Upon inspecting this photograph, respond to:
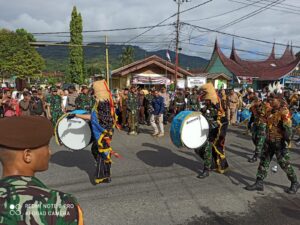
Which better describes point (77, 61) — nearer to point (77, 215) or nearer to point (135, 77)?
point (135, 77)

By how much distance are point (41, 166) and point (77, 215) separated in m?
0.32

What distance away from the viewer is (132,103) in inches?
426

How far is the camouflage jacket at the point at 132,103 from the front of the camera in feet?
35.3

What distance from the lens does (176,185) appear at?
528 centimetres

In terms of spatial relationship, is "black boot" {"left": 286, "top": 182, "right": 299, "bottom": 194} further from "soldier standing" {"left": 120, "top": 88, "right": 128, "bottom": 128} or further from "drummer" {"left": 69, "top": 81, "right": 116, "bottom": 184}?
"soldier standing" {"left": 120, "top": 88, "right": 128, "bottom": 128}

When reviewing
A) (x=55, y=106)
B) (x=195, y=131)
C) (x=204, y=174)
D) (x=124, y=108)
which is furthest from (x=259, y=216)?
(x=124, y=108)

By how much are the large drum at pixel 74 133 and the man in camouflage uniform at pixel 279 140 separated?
290 cm

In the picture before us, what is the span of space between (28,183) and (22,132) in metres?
0.21

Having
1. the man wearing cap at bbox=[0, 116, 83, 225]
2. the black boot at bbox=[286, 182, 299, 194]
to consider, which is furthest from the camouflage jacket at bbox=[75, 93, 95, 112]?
the man wearing cap at bbox=[0, 116, 83, 225]

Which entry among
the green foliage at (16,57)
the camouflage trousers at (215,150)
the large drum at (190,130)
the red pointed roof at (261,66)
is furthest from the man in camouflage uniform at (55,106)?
the green foliage at (16,57)

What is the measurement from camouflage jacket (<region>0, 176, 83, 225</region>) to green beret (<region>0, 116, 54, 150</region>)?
0.47ft

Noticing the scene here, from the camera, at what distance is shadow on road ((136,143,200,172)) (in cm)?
662

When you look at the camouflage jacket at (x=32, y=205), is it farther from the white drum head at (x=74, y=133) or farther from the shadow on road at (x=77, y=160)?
the shadow on road at (x=77, y=160)

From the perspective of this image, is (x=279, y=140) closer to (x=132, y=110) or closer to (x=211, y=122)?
(x=211, y=122)
